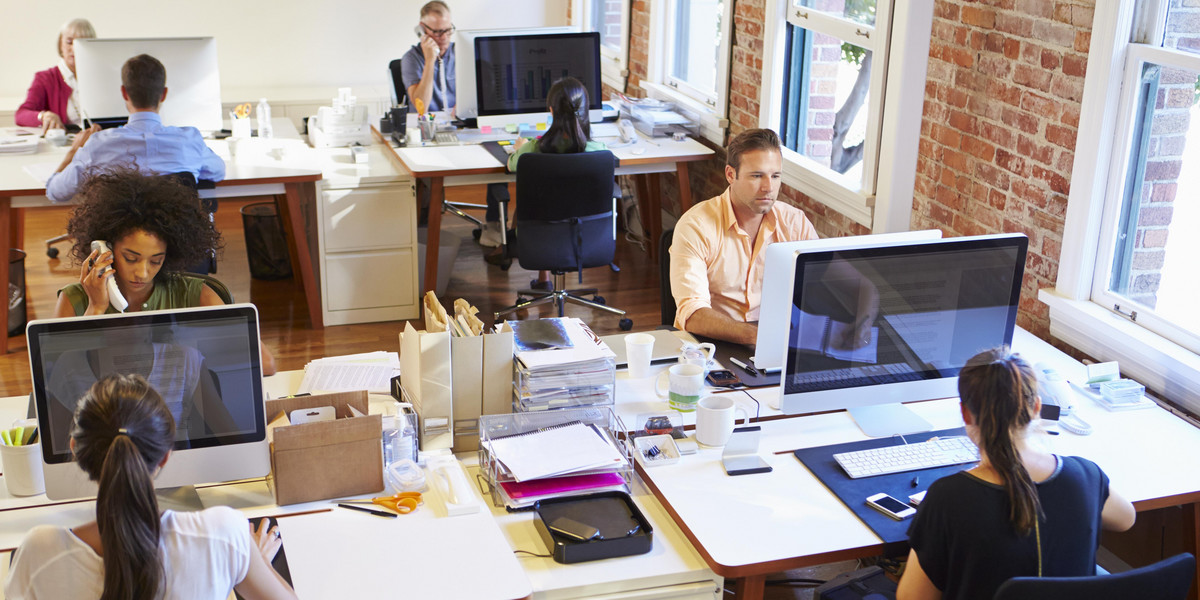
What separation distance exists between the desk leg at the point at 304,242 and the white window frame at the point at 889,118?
7.23 ft

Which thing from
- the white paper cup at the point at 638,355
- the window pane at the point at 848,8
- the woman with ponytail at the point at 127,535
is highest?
the window pane at the point at 848,8

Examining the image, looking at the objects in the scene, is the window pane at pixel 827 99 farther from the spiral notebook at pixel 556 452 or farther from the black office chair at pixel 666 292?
the spiral notebook at pixel 556 452

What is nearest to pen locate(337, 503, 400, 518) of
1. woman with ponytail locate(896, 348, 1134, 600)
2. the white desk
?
the white desk

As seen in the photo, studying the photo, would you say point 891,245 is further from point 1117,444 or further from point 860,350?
point 1117,444

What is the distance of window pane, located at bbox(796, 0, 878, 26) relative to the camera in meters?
3.94

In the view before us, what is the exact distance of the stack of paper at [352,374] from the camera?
2592mm

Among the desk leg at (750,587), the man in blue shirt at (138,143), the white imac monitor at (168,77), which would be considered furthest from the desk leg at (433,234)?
the desk leg at (750,587)

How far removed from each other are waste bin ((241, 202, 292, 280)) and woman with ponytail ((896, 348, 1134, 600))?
4.08m

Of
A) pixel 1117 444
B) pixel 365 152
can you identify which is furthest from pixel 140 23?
pixel 1117 444

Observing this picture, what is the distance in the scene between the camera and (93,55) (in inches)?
181

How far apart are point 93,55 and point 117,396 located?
357 cm

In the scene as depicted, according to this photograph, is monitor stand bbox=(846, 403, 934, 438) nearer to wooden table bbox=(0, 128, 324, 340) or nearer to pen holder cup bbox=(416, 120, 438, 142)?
wooden table bbox=(0, 128, 324, 340)

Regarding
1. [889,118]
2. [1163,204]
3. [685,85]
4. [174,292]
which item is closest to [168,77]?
[174,292]

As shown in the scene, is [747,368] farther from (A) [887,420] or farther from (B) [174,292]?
Answer: (B) [174,292]
